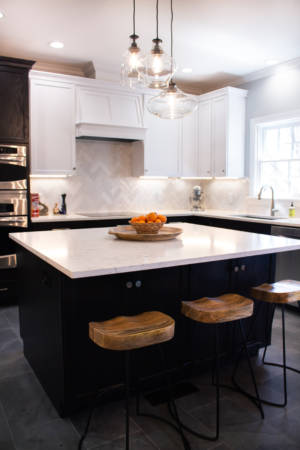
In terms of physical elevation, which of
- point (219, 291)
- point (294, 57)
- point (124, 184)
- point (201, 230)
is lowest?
point (219, 291)

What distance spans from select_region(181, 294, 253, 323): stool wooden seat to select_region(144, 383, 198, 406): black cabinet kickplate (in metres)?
0.58

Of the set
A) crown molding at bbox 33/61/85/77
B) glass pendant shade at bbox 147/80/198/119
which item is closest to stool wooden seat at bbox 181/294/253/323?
glass pendant shade at bbox 147/80/198/119

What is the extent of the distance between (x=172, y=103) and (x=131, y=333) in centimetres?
162

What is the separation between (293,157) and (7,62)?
3.43 metres

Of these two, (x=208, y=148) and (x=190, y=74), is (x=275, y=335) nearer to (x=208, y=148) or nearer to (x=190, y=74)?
(x=208, y=148)

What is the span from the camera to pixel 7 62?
389 cm

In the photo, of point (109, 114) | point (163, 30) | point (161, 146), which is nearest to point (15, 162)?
point (109, 114)

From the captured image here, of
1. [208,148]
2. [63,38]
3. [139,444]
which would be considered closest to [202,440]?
[139,444]

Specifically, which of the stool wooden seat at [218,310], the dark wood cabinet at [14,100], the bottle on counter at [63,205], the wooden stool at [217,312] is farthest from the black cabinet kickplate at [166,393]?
the bottle on counter at [63,205]

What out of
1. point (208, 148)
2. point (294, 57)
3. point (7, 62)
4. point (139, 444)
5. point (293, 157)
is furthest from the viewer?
point (208, 148)

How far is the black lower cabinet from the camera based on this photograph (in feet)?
6.73

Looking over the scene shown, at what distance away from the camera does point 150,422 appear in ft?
6.81

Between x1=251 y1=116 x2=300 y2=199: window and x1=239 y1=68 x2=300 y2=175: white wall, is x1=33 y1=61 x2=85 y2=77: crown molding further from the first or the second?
x1=251 y1=116 x2=300 y2=199: window

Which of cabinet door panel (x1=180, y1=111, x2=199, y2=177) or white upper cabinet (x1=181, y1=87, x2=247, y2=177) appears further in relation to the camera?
cabinet door panel (x1=180, y1=111, x2=199, y2=177)
